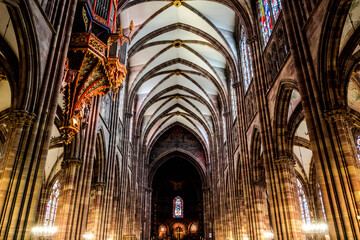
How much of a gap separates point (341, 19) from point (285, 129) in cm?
575

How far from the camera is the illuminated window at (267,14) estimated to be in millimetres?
13867

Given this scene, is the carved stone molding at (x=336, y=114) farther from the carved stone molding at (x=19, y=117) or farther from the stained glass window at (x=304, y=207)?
the stained glass window at (x=304, y=207)

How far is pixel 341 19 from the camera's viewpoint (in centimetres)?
871

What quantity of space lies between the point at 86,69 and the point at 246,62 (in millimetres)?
11373

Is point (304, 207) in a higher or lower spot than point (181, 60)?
lower

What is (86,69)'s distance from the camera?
1095cm

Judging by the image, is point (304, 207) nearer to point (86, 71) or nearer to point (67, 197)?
point (67, 197)

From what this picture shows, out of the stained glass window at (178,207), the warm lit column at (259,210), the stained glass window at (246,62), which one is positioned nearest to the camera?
the warm lit column at (259,210)

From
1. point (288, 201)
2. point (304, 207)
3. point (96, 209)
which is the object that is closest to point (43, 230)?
point (96, 209)

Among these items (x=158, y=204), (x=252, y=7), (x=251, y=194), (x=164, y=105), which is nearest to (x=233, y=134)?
(x=251, y=194)

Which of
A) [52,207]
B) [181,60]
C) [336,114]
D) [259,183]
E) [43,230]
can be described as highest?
[181,60]

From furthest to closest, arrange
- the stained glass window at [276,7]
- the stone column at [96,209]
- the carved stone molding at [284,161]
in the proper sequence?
the stone column at [96,209]
the stained glass window at [276,7]
the carved stone molding at [284,161]

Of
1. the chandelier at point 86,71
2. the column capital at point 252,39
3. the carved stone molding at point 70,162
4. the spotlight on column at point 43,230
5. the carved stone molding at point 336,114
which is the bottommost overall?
the spotlight on column at point 43,230

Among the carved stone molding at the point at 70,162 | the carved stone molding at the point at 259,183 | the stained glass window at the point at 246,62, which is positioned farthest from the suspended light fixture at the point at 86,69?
the carved stone molding at the point at 259,183
